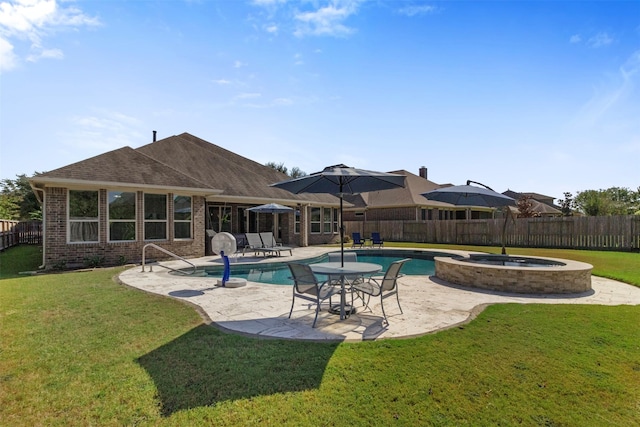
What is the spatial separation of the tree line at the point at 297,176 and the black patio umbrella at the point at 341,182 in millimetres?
24325

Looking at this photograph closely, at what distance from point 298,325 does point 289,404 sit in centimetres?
234

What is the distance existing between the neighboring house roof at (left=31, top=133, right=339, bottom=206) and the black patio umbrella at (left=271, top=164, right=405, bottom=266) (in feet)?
27.3

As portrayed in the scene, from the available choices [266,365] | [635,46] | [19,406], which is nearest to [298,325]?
[266,365]

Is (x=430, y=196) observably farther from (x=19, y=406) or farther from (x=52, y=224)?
(x=52, y=224)

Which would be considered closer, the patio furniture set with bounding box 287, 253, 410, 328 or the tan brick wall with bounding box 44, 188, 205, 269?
the patio furniture set with bounding box 287, 253, 410, 328

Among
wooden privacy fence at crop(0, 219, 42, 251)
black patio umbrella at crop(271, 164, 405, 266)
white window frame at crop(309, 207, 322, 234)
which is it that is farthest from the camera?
white window frame at crop(309, 207, 322, 234)

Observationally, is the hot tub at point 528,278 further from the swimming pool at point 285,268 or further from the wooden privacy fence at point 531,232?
the wooden privacy fence at point 531,232

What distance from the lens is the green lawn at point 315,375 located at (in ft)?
9.57

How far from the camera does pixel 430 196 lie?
12.8m

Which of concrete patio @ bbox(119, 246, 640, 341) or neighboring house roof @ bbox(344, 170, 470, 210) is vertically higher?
neighboring house roof @ bbox(344, 170, 470, 210)

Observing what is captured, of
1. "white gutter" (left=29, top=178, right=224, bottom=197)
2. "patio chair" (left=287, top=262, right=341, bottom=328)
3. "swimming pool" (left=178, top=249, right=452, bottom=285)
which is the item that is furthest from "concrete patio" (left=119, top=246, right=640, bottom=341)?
"white gutter" (left=29, top=178, right=224, bottom=197)

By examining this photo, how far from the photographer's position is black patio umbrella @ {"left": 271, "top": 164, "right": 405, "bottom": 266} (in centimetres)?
604

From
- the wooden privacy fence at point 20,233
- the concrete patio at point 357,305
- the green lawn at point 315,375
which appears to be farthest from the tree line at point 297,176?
the green lawn at point 315,375

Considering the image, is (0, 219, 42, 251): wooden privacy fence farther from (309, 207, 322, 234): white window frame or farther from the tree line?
(309, 207, 322, 234): white window frame
